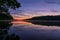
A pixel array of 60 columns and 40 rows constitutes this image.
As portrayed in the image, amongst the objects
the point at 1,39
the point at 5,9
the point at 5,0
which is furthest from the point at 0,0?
the point at 1,39

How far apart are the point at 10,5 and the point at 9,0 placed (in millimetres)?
993

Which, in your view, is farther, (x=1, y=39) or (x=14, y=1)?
(x=14, y=1)

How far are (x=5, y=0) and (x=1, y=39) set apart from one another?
20979 millimetres

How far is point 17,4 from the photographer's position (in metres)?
34.5

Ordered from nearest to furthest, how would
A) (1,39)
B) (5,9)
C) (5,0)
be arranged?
1. (1,39)
2. (5,0)
3. (5,9)

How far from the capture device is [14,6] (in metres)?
34.5

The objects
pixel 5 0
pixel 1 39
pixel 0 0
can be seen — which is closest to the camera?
pixel 1 39

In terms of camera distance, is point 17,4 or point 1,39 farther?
point 17,4

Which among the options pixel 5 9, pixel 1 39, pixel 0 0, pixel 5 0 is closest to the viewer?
pixel 1 39

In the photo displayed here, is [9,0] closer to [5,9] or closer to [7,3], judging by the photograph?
[7,3]

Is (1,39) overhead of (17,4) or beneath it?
beneath

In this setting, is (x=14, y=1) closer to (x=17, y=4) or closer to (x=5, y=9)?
(x=17, y=4)

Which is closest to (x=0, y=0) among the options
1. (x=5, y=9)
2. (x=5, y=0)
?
(x=5, y=0)

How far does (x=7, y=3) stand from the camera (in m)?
34.1
